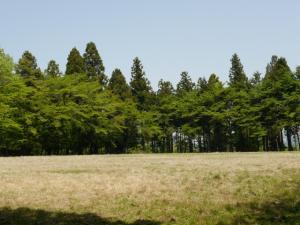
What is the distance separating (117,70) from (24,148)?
28.3m

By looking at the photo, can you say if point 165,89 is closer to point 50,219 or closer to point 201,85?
point 201,85

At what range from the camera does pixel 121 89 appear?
8656 cm

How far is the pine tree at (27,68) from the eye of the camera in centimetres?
7156

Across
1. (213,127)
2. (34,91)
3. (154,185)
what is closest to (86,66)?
(34,91)

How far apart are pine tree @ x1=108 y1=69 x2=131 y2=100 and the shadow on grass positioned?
7334 cm

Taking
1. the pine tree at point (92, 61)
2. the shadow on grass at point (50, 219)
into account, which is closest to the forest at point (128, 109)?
the pine tree at point (92, 61)

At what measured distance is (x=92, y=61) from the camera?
85.3m

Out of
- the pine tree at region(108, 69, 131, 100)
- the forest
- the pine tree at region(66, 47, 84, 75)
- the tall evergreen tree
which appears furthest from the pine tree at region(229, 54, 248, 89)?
the tall evergreen tree

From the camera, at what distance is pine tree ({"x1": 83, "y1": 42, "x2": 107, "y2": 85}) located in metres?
84.6

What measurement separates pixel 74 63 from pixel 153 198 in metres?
69.7

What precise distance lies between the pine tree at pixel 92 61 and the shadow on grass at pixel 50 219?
238 feet

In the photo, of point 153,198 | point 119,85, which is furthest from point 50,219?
point 119,85

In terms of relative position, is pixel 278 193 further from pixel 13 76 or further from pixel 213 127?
pixel 213 127

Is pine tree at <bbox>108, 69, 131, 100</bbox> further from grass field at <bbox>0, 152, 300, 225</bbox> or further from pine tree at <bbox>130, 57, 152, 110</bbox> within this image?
grass field at <bbox>0, 152, 300, 225</bbox>
